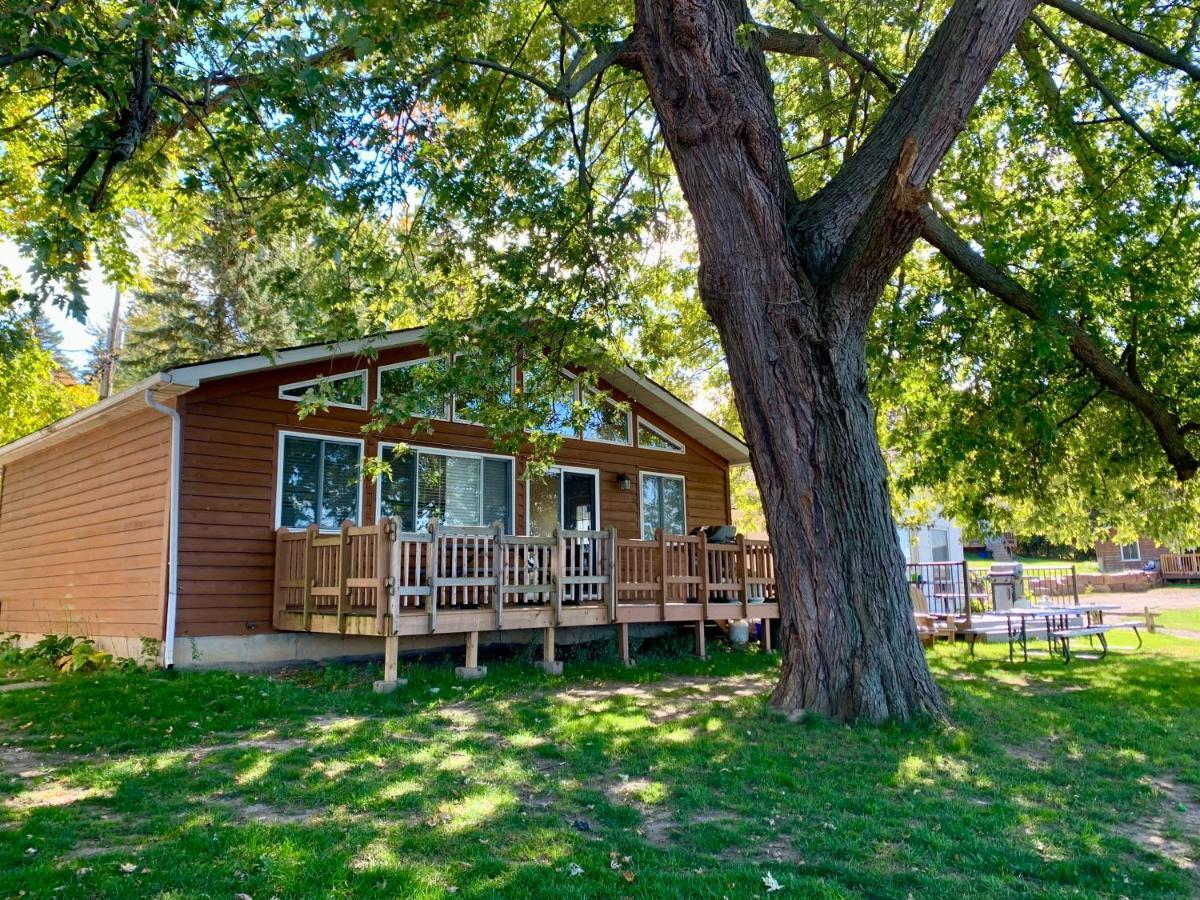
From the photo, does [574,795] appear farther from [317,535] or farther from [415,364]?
[415,364]

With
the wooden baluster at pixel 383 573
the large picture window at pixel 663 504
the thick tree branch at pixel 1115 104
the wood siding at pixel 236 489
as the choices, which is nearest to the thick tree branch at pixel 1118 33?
the thick tree branch at pixel 1115 104

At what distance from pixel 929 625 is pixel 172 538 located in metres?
12.1

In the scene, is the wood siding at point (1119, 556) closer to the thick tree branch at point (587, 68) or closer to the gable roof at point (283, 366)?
the gable roof at point (283, 366)

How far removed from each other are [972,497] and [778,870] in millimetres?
9765

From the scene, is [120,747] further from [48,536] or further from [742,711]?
[48,536]

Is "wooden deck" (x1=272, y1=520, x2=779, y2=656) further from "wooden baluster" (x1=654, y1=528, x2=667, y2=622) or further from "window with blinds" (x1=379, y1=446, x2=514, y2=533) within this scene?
"window with blinds" (x1=379, y1=446, x2=514, y2=533)

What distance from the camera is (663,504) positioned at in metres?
14.9

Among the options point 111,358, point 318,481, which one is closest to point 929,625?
point 318,481

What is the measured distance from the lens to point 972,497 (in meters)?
12.3

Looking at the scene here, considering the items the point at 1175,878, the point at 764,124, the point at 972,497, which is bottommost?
the point at 1175,878

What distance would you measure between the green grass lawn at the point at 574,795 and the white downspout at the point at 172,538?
0.89 metres

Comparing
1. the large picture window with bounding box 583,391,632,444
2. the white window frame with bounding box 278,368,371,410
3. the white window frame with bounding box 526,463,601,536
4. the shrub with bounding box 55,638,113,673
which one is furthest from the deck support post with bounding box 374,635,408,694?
the large picture window with bounding box 583,391,632,444

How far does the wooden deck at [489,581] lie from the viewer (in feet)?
29.1

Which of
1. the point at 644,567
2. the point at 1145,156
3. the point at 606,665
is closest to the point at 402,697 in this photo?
the point at 606,665
